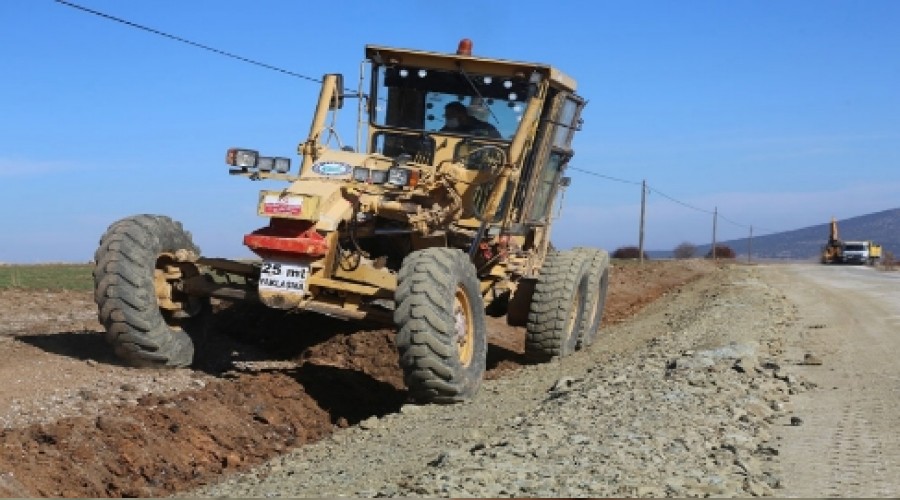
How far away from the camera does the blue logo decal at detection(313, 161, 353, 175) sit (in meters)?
10.3

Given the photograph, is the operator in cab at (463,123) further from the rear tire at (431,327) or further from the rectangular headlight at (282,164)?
the rear tire at (431,327)

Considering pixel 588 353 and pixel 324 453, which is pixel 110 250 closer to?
pixel 324 453

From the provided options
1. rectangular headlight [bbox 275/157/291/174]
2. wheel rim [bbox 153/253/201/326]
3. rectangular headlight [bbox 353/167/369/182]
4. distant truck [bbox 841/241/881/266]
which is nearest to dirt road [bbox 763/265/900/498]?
rectangular headlight [bbox 353/167/369/182]

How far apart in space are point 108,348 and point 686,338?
629 cm

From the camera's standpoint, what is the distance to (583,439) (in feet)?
22.5

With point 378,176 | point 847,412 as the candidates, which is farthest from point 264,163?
point 847,412

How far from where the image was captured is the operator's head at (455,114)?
11547mm

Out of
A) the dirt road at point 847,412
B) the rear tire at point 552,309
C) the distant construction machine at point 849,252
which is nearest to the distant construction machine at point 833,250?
the distant construction machine at point 849,252

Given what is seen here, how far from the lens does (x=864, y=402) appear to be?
8.91 metres

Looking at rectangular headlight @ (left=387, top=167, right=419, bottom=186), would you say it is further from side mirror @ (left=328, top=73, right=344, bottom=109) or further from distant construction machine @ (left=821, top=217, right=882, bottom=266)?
distant construction machine @ (left=821, top=217, right=882, bottom=266)

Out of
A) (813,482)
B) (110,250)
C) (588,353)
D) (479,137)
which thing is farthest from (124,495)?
(588,353)

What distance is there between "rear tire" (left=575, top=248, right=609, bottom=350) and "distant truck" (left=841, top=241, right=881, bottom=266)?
2285 inches

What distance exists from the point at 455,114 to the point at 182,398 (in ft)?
14.1

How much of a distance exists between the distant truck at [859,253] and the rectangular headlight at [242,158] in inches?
2506
